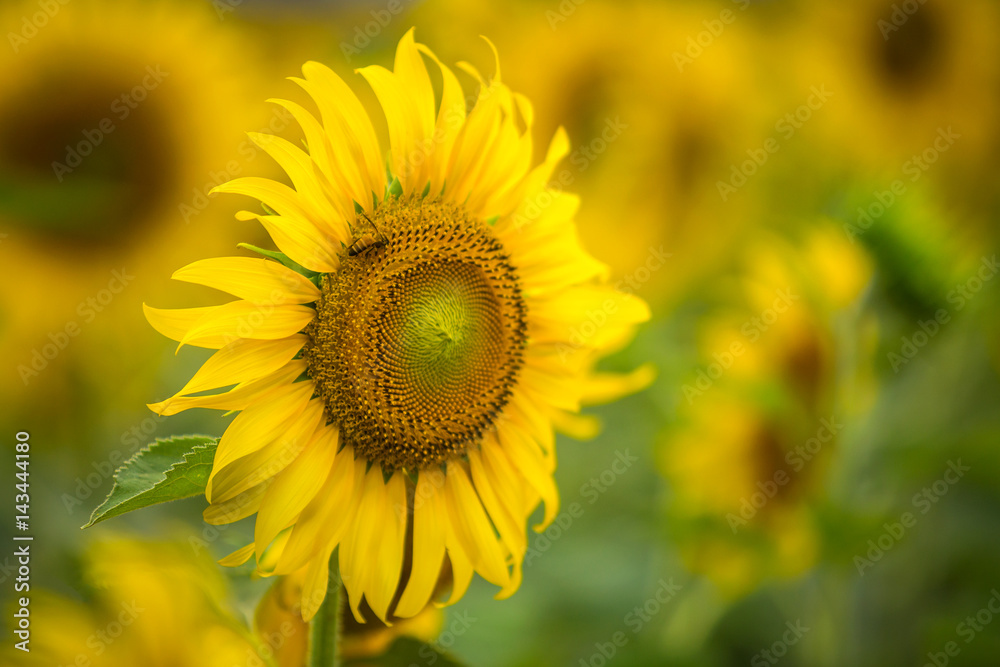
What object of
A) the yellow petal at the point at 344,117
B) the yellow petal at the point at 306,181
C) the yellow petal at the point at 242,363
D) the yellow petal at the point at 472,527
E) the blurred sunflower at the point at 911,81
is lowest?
the yellow petal at the point at 472,527

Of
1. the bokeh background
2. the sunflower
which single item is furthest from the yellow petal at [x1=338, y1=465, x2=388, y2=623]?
the bokeh background

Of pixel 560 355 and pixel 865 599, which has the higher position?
pixel 560 355

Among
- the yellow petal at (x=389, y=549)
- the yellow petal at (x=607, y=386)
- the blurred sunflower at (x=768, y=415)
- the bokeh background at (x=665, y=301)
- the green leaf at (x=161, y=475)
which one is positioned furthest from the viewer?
the blurred sunflower at (x=768, y=415)

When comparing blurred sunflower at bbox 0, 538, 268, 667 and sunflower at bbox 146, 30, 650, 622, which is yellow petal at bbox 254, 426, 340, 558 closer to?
sunflower at bbox 146, 30, 650, 622

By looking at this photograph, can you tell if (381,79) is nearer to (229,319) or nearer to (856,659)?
(229,319)

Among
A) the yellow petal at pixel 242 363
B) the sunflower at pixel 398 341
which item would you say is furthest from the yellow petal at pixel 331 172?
the yellow petal at pixel 242 363

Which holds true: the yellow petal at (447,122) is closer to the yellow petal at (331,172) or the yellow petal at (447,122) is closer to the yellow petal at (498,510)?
the yellow petal at (331,172)

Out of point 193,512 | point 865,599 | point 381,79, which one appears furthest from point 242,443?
point 865,599
